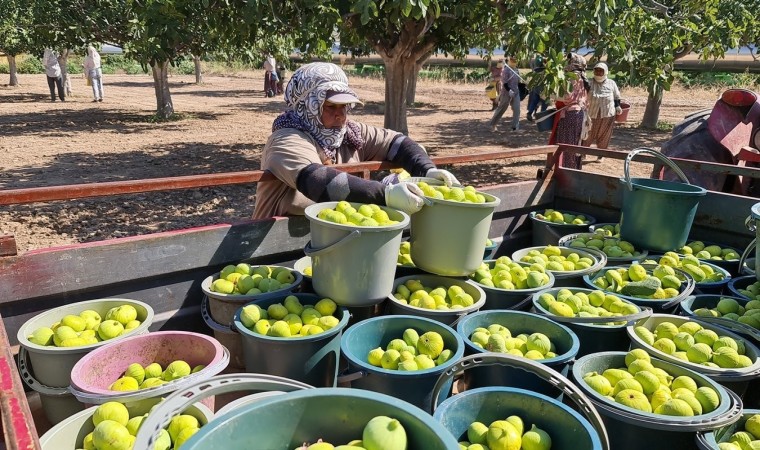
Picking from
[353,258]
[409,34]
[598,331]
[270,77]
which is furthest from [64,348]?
[270,77]

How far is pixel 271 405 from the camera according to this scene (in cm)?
141

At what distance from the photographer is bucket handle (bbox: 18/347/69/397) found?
Answer: 2.29m

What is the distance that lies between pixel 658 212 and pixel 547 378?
2274 mm

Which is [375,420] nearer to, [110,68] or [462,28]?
[462,28]

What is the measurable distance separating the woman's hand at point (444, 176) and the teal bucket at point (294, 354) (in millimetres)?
1012

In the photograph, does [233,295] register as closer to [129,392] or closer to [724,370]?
[129,392]

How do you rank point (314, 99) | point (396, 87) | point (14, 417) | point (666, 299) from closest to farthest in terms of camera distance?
point (14, 417) < point (666, 299) < point (314, 99) < point (396, 87)

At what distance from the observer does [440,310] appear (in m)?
2.80

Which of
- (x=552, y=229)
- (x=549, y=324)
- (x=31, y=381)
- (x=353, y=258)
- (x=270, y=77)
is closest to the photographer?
(x=31, y=381)

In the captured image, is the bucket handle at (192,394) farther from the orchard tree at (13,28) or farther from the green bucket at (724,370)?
the orchard tree at (13,28)

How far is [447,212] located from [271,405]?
154 cm

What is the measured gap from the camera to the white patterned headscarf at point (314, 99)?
3135 millimetres

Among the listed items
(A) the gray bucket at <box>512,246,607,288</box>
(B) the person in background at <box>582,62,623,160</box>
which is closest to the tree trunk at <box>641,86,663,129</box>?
(B) the person in background at <box>582,62,623,160</box>

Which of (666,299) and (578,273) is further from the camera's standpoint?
(578,273)
